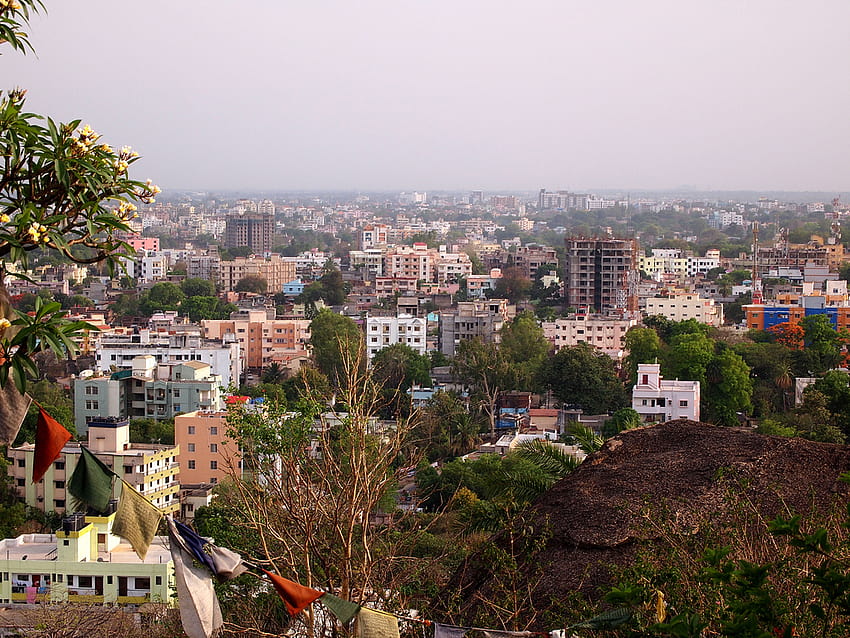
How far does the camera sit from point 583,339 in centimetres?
1978

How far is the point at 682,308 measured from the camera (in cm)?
2269

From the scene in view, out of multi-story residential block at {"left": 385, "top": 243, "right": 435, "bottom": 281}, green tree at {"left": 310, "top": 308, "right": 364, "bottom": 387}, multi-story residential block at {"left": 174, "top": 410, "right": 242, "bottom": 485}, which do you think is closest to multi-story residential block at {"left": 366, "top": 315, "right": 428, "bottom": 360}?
green tree at {"left": 310, "top": 308, "right": 364, "bottom": 387}

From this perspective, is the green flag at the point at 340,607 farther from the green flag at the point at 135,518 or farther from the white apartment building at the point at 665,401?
the white apartment building at the point at 665,401

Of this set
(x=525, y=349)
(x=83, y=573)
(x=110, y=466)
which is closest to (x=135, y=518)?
(x=83, y=573)

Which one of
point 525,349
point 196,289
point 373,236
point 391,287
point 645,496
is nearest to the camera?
point 645,496

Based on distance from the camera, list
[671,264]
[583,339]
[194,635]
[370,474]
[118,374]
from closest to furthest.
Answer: [194,635] → [370,474] → [118,374] → [583,339] → [671,264]

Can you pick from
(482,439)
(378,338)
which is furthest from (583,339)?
(482,439)

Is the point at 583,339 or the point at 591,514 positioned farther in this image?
the point at 583,339

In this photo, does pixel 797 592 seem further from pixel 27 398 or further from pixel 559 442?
pixel 559 442

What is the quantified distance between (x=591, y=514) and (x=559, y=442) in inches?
294

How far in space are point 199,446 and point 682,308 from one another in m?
13.5

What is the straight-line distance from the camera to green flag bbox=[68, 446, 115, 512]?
225 centimetres

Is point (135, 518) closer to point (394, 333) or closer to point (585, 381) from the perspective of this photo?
point (585, 381)

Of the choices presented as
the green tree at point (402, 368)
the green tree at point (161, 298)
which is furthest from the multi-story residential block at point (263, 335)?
the green tree at point (161, 298)
